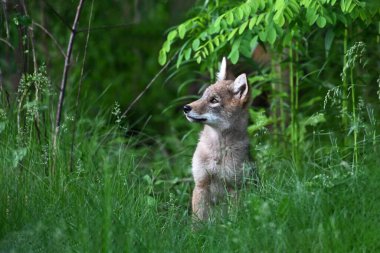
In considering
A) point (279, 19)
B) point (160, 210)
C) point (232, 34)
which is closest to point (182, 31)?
point (232, 34)

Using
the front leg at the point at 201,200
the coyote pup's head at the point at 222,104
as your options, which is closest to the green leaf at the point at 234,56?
the coyote pup's head at the point at 222,104

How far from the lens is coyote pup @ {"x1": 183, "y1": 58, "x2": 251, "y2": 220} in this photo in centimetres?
744

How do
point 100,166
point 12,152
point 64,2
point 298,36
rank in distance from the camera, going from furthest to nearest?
point 64,2
point 298,36
point 100,166
point 12,152

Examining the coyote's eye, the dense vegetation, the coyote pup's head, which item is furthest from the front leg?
the coyote's eye

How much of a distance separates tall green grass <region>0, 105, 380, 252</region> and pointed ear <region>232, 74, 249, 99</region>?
2.23 feet

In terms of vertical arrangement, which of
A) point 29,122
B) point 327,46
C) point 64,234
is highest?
point 327,46

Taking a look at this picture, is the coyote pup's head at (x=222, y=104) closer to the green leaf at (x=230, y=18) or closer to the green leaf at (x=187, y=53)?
the green leaf at (x=187, y=53)

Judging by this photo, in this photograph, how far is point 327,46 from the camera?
→ 310 inches

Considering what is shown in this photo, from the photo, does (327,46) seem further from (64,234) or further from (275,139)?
(64,234)

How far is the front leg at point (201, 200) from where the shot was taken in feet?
23.8

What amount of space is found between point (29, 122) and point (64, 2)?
384 centimetres

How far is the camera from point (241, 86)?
790cm

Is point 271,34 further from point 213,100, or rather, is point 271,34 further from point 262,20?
point 213,100

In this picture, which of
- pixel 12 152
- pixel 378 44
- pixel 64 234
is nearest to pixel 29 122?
pixel 12 152
